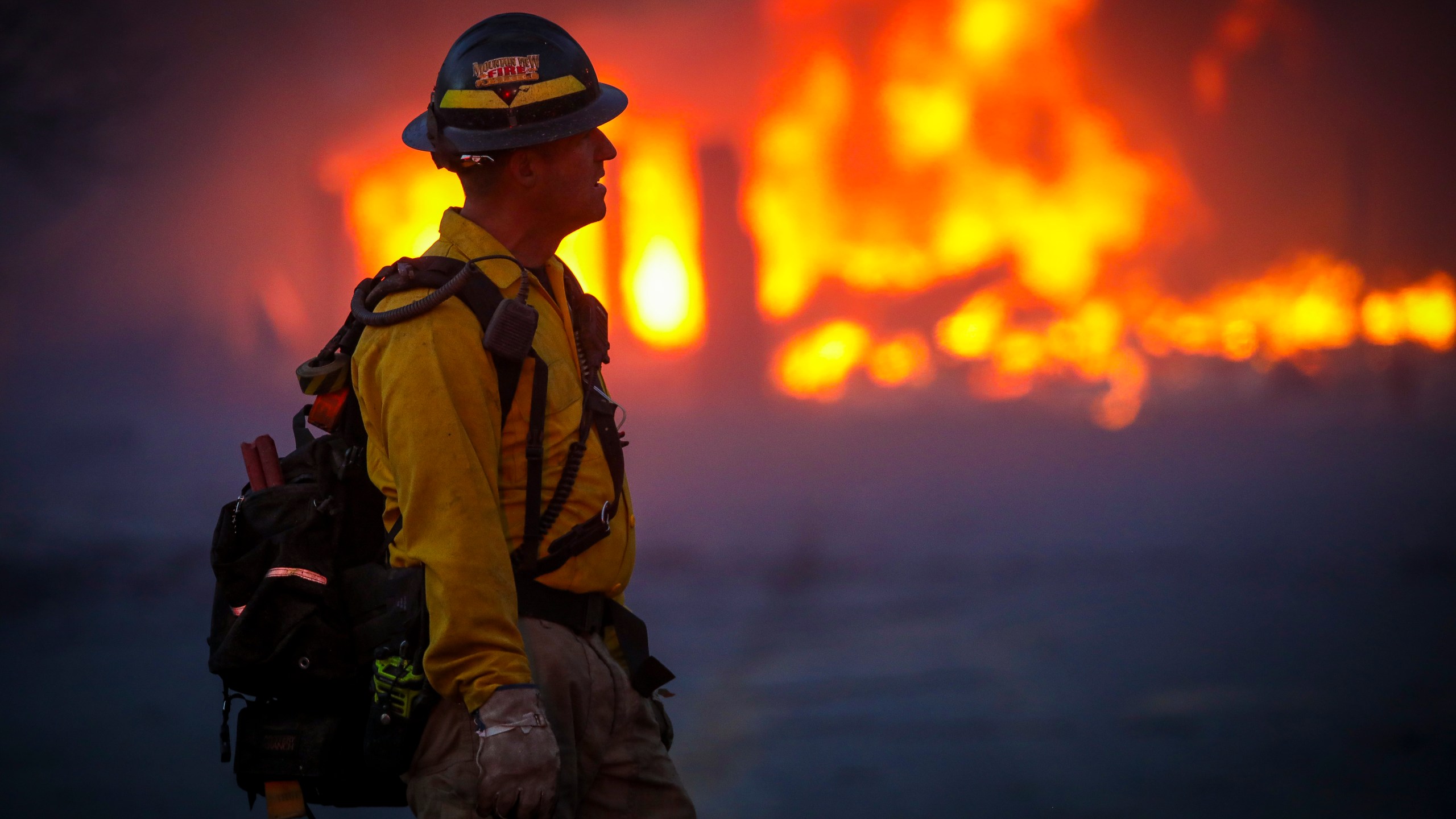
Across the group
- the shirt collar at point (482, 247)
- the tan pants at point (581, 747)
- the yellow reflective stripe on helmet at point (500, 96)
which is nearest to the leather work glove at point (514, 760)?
the tan pants at point (581, 747)

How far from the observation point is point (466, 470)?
2221 mm

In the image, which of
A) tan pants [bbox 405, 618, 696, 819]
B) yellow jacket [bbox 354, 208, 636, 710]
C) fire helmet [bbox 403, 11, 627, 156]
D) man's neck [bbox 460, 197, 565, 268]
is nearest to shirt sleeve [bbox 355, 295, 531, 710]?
yellow jacket [bbox 354, 208, 636, 710]

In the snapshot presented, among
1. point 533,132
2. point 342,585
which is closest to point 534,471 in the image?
point 342,585

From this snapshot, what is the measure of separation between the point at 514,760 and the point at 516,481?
51cm

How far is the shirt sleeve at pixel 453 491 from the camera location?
2180 mm

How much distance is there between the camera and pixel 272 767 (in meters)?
2.44

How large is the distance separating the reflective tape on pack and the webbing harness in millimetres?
159

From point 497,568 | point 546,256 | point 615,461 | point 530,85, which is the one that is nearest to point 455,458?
point 497,568

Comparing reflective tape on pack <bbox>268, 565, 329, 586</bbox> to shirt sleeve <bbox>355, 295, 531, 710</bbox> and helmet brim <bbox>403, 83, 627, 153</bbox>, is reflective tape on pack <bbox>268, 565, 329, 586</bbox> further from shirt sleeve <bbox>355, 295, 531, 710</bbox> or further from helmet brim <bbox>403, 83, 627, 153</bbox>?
helmet brim <bbox>403, 83, 627, 153</bbox>

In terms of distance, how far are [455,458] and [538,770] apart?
519 millimetres

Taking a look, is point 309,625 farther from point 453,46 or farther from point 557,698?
point 453,46

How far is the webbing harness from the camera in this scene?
237 centimetres

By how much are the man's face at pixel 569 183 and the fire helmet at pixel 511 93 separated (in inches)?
1.9

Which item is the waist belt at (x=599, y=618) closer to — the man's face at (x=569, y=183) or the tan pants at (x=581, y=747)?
the tan pants at (x=581, y=747)
